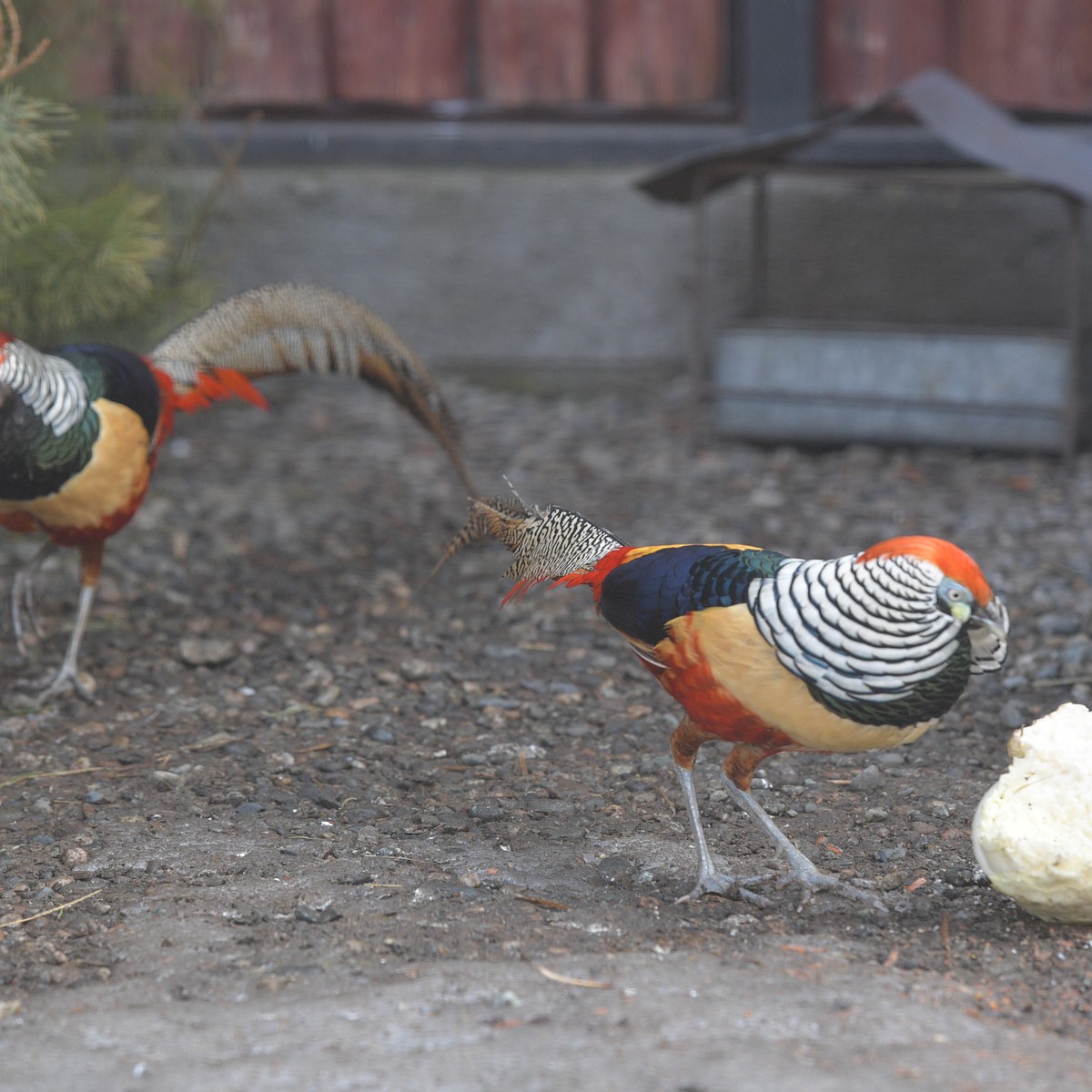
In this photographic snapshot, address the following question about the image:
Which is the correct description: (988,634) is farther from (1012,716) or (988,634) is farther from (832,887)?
(1012,716)

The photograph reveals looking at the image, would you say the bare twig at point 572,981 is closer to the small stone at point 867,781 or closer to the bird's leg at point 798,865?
the bird's leg at point 798,865

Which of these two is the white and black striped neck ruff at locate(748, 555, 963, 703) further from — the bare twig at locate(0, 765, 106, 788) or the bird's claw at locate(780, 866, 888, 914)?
the bare twig at locate(0, 765, 106, 788)

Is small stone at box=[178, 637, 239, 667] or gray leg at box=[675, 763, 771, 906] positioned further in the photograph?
small stone at box=[178, 637, 239, 667]

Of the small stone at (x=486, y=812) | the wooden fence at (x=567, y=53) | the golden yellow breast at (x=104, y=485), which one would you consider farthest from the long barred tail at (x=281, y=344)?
the wooden fence at (x=567, y=53)

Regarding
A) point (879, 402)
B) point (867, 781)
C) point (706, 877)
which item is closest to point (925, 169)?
point (879, 402)

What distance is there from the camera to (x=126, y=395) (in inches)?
139

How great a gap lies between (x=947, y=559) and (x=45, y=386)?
2061mm

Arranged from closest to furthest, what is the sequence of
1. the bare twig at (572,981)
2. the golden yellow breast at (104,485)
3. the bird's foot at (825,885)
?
the bare twig at (572,981) → the bird's foot at (825,885) → the golden yellow breast at (104,485)

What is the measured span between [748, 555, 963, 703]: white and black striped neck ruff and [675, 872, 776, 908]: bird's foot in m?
0.48

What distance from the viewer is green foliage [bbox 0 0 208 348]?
3.81 meters

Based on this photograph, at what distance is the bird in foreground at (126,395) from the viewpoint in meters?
3.31

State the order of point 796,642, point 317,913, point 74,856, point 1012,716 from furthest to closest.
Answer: point 1012,716, point 74,856, point 317,913, point 796,642

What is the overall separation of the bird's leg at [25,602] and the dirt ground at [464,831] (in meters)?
0.06

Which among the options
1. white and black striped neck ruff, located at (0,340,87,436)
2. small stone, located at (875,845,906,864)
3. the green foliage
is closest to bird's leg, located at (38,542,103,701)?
white and black striped neck ruff, located at (0,340,87,436)
